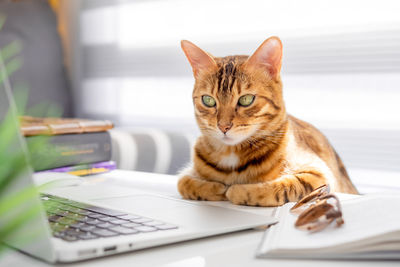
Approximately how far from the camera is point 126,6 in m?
2.43

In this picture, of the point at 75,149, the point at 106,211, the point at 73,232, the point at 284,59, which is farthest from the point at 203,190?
the point at 284,59

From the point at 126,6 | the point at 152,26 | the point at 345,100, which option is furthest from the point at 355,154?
the point at 126,6

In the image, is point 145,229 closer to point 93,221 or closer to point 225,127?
point 93,221

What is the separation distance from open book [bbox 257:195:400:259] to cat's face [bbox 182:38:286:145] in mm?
347

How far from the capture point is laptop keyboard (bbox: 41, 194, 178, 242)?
A: 1.60ft

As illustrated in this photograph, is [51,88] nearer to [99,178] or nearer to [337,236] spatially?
[99,178]

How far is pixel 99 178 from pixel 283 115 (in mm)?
504

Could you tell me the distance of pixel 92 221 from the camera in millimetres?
544

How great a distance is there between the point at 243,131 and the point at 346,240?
436 millimetres

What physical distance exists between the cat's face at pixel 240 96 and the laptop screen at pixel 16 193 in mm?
504

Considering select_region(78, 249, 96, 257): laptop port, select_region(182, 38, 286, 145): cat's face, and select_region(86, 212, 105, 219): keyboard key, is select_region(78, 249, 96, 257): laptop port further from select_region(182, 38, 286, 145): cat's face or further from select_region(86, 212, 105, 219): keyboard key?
select_region(182, 38, 286, 145): cat's face

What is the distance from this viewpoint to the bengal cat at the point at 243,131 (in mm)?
875

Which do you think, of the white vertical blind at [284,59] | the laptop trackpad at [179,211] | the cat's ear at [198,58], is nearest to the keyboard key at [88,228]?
the laptop trackpad at [179,211]

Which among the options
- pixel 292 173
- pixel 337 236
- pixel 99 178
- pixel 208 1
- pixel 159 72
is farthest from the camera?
pixel 159 72
